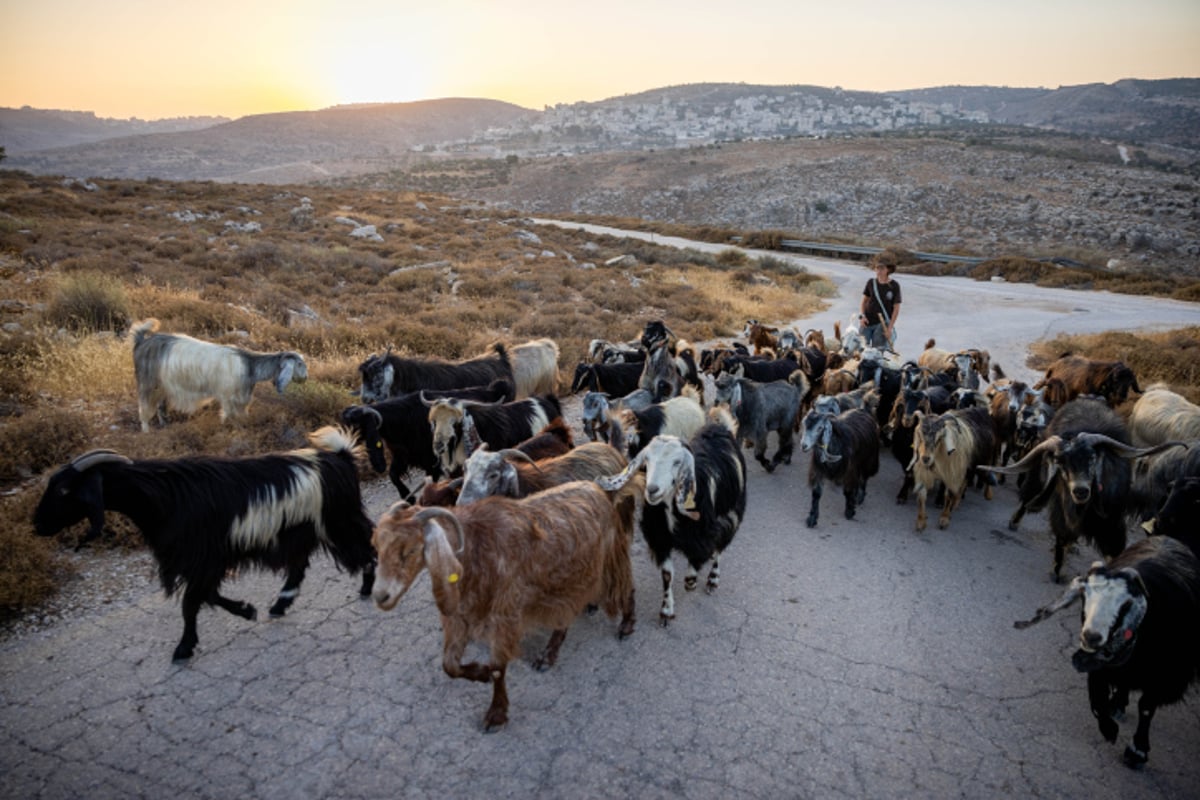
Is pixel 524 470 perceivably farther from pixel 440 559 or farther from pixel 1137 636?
pixel 1137 636

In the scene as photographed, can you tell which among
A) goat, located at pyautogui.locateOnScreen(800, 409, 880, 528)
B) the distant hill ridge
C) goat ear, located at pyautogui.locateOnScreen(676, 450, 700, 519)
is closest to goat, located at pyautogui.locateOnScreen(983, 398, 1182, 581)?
goat, located at pyautogui.locateOnScreen(800, 409, 880, 528)

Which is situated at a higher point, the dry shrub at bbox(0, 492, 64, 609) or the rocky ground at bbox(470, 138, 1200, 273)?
the rocky ground at bbox(470, 138, 1200, 273)

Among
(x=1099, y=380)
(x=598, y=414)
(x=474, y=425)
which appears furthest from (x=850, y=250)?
(x=474, y=425)

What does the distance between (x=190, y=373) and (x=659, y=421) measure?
22.3ft

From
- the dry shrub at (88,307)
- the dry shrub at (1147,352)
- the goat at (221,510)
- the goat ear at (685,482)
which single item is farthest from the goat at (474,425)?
the dry shrub at (1147,352)

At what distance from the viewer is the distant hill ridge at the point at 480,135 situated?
109m

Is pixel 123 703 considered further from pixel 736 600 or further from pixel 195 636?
pixel 736 600

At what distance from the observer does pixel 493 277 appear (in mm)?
21375

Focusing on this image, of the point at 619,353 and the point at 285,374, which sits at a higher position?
the point at 285,374

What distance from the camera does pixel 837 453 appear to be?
7410mm

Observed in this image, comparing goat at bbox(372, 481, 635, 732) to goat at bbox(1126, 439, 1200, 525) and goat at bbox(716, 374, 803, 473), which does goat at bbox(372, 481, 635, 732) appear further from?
goat at bbox(1126, 439, 1200, 525)

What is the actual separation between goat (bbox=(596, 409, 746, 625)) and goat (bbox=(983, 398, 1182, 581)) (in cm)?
264

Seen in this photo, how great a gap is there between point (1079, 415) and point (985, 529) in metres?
1.89

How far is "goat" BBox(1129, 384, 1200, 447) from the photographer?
7.14 m
